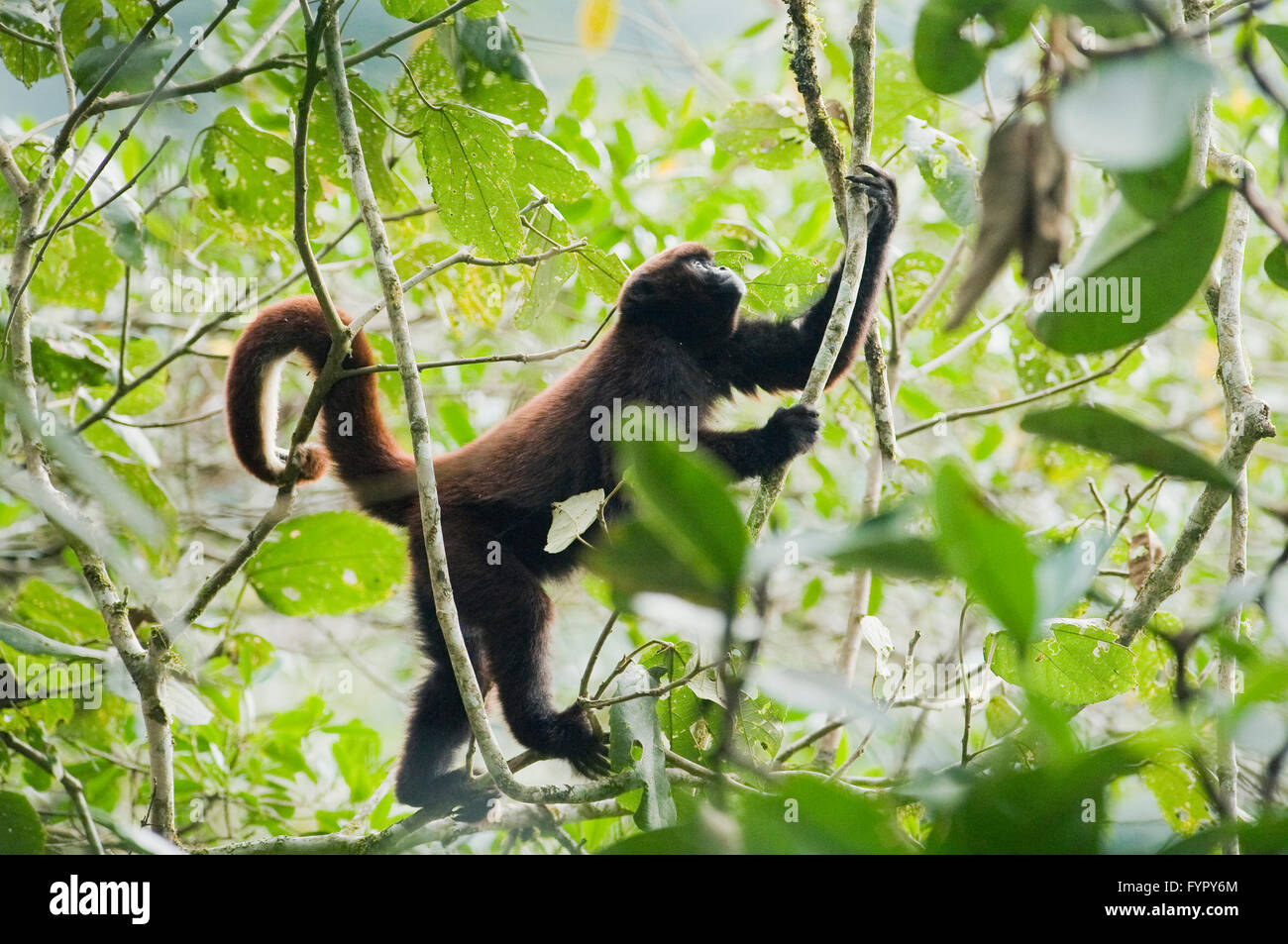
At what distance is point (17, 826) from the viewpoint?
1406 mm

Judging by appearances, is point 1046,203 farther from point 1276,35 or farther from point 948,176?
point 948,176

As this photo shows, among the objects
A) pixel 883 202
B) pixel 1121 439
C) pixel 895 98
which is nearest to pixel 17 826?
pixel 1121 439

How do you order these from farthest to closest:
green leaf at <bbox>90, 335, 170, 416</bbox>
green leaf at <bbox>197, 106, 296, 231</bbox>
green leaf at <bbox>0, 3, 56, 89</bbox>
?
green leaf at <bbox>90, 335, 170, 416</bbox> → green leaf at <bbox>197, 106, 296, 231</bbox> → green leaf at <bbox>0, 3, 56, 89</bbox>

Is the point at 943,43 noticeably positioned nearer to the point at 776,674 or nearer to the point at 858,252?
the point at 776,674

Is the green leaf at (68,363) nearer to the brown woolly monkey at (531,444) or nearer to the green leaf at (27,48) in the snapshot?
the brown woolly monkey at (531,444)

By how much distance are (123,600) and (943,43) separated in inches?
116

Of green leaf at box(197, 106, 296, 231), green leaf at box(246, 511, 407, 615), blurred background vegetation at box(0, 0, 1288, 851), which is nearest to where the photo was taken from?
blurred background vegetation at box(0, 0, 1288, 851)

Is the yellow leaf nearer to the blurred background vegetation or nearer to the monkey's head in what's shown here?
the blurred background vegetation

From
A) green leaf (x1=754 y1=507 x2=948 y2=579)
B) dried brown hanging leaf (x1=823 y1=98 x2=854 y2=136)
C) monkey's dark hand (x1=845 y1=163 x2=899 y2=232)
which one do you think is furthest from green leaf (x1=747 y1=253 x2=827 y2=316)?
green leaf (x1=754 y1=507 x2=948 y2=579)

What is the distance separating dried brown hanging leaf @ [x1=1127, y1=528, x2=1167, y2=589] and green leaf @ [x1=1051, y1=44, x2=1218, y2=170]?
10.7 feet

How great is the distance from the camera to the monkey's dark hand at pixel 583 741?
3.90 meters

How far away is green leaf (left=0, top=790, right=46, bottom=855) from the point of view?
1396 mm

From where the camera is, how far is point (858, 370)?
5.85 m
